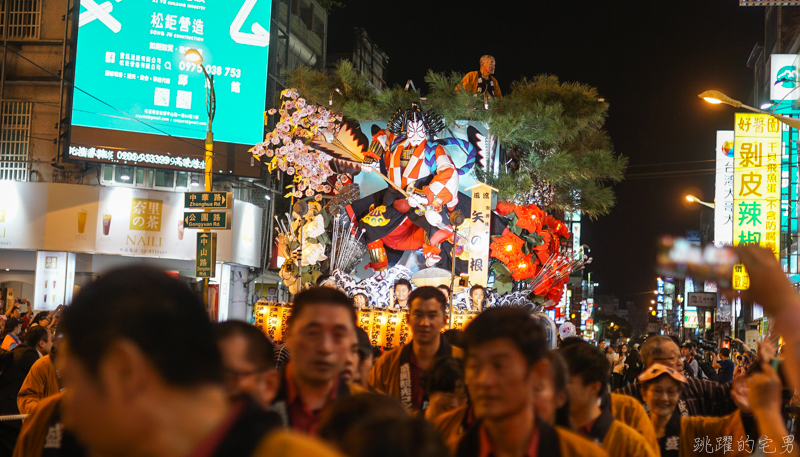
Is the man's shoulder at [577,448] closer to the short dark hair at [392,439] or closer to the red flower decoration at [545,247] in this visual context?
the short dark hair at [392,439]

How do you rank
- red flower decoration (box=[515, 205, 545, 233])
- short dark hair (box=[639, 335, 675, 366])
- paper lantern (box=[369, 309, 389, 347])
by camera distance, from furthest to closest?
red flower decoration (box=[515, 205, 545, 233])
paper lantern (box=[369, 309, 389, 347])
short dark hair (box=[639, 335, 675, 366])

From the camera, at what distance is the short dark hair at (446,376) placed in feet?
14.1

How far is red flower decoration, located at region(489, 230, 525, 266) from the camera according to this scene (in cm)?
1934

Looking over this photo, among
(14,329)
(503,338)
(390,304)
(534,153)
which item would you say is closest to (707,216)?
(534,153)

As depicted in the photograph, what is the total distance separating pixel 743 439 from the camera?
4.24 metres

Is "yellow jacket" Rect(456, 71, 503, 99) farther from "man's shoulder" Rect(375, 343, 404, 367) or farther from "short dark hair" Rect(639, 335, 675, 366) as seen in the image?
"man's shoulder" Rect(375, 343, 404, 367)

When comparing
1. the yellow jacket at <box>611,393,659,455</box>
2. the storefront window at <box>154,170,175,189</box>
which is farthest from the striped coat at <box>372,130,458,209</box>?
the yellow jacket at <box>611,393,659,455</box>

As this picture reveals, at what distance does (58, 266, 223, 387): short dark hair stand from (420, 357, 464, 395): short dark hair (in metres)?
2.89

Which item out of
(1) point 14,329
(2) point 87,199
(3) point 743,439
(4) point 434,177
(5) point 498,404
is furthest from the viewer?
(2) point 87,199

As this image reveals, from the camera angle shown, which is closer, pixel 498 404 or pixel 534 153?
pixel 498 404

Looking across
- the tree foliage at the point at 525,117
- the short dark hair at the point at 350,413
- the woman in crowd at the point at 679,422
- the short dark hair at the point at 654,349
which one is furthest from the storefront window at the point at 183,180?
the short dark hair at the point at 350,413

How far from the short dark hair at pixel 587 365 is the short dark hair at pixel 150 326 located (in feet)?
8.36

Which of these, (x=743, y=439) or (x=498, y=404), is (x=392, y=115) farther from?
(x=498, y=404)

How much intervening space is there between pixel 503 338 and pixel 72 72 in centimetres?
2662
